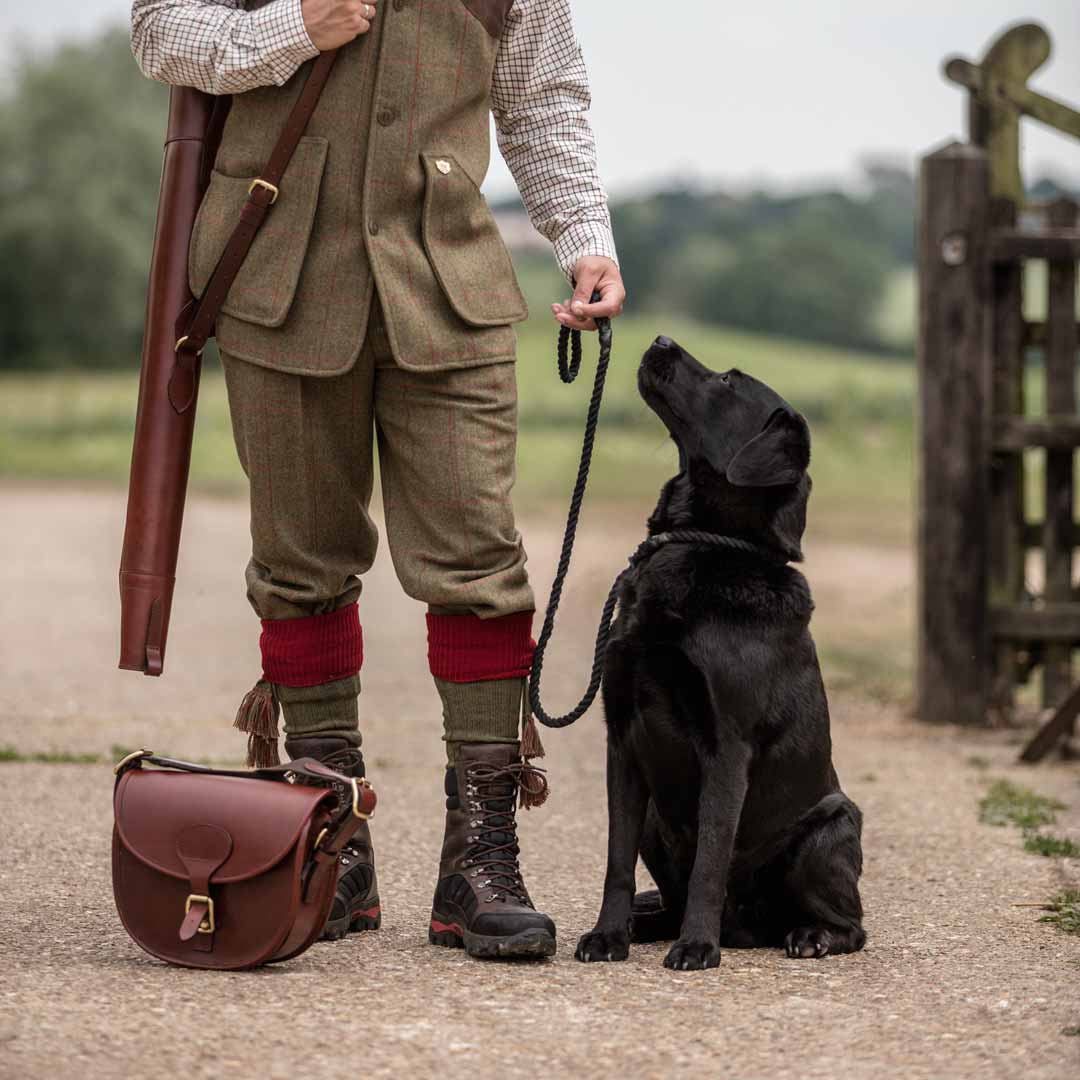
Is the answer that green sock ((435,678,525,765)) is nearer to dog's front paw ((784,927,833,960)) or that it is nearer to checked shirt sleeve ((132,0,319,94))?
dog's front paw ((784,927,833,960))

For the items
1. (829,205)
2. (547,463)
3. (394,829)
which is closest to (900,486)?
(547,463)

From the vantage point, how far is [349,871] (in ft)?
9.80

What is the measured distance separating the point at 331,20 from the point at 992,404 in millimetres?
3505

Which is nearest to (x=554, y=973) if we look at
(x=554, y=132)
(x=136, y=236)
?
(x=554, y=132)

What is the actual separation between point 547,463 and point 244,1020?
1195 cm

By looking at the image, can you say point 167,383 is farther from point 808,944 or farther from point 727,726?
point 808,944

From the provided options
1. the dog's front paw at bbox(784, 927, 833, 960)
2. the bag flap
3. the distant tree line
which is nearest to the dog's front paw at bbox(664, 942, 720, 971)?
the dog's front paw at bbox(784, 927, 833, 960)

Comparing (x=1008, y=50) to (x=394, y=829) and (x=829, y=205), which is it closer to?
(x=394, y=829)

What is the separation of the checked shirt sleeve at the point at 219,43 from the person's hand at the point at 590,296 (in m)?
0.61

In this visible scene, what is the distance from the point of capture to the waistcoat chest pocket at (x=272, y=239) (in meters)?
2.81

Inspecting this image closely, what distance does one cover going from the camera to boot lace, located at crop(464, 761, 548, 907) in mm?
2918

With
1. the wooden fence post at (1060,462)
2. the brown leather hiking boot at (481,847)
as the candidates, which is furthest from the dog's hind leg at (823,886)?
the wooden fence post at (1060,462)

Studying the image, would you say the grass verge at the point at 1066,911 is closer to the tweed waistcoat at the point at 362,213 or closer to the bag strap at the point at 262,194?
the tweed waistcoat at the point at 362,213

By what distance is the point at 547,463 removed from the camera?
14.2 m
